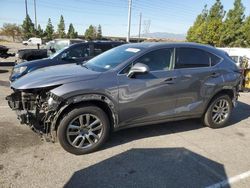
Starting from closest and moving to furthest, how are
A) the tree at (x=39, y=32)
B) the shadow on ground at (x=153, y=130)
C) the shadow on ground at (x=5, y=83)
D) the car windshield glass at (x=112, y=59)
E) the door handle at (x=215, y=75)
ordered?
the car windshield glass at (x=112, y=59), the shadow on ground at (x=153, y=130), the door handle at (x=215, y=75), the shadow on ground at (x=5, y=83), the tree at (x=39, y=32)

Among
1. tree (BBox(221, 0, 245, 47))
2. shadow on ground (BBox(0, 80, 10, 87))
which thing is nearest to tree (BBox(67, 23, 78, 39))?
tree (BBox(221, 0, 245, 47))

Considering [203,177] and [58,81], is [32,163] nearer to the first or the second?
[58,81]

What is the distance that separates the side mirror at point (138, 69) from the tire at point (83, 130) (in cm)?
77

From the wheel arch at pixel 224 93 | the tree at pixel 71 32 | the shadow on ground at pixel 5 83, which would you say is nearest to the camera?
the wheel arch at pixel 224 93

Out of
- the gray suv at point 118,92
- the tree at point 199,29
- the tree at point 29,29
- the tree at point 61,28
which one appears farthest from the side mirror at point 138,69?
the tree at point 61,28

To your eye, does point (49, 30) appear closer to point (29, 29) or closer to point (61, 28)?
point (61, 28)

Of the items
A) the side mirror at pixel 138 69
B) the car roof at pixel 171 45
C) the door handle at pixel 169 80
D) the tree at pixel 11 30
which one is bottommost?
the tree at pixel 11 30

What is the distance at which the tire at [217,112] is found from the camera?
544cm

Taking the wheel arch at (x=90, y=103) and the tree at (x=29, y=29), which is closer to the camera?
the wheel arch at (x=90, y=103)

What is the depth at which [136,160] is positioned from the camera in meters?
4.00

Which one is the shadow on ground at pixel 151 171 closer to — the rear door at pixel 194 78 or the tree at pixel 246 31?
the rear door at pixel 194 78

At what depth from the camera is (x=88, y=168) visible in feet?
12.1

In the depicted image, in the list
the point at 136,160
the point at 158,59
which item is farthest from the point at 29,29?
the point at 136,160

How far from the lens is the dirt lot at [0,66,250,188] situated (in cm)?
343
